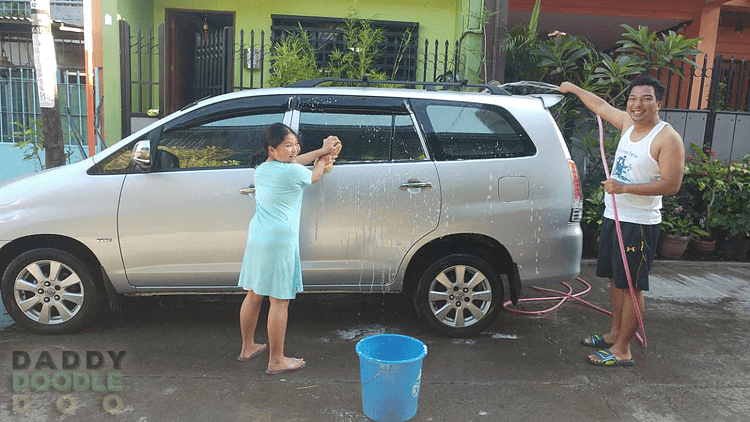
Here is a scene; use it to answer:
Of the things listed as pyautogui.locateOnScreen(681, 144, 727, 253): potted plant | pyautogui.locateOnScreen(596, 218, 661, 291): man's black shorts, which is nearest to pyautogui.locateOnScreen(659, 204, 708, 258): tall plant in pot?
pyautogui.locateOnScreen(681, 144, 727, 253): potted plant

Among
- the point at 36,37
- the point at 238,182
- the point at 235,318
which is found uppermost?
the point at 36,37

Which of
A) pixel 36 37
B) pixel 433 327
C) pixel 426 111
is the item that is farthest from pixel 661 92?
pixel 36 37

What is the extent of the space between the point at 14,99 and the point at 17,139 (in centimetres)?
64

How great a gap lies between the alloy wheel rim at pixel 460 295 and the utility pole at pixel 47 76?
14.7 feet

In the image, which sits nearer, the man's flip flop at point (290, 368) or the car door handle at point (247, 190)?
the man's flip flop at point (290, 368)

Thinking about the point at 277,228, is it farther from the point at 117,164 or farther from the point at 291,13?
the point at 291,13

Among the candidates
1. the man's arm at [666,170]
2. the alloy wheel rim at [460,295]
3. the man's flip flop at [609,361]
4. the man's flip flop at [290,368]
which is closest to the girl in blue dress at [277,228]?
the man's flip flop at [290,368]

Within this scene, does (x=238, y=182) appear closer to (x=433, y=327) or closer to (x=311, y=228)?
(x=311, y=228)

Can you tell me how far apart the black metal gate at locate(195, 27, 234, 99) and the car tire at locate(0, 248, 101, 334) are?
12.4ft

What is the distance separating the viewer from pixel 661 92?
3.72 meters

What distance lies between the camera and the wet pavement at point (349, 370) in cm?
321

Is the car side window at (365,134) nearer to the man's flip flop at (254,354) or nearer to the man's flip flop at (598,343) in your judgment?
the man's flip flop at (254,354)

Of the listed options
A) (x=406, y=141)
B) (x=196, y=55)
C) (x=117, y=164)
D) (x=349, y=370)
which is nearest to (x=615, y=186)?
(x=406, y=141)

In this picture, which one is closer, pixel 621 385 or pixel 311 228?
pixel 621 385
